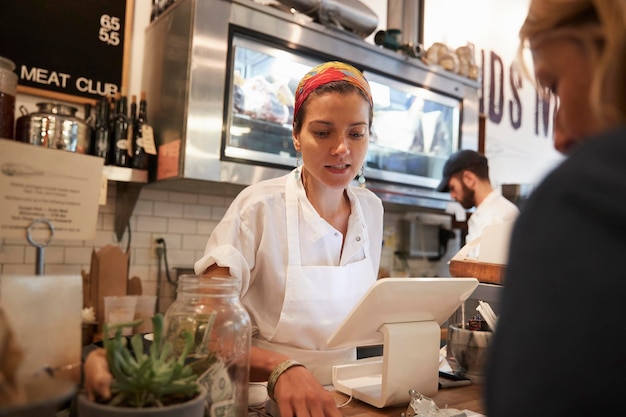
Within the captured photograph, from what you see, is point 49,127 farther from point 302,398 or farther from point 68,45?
point 302,398

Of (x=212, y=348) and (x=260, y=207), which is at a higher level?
(x=260, y=207)

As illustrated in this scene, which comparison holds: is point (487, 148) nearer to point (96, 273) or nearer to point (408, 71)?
point (408, 71)

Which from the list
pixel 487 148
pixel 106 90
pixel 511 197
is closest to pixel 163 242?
pixel 106 90

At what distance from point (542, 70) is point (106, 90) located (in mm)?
2359

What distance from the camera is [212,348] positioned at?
845 mm

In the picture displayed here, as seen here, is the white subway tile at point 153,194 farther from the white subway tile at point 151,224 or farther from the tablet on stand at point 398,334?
the tablet on stand at point 398,334

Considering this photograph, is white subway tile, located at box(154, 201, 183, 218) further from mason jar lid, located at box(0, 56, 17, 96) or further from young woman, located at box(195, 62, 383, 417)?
young woman, located at box(195, 62, 383, 417)

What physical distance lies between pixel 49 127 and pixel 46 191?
1.46 m

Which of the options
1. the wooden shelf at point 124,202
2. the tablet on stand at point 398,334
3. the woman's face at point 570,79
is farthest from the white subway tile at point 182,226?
the woman's face at point 570,79

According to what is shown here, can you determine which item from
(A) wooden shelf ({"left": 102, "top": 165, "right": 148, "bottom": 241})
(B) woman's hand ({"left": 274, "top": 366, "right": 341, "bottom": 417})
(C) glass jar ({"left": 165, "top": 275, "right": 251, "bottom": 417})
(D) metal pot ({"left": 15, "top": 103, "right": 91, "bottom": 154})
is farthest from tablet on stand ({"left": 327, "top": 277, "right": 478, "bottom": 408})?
(A) wooden shelf ({"left": 102, "top": 165, "right": 148, "bottom": 241})

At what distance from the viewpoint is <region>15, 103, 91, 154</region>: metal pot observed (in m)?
1.97

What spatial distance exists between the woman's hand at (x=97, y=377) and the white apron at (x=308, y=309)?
2.63ft

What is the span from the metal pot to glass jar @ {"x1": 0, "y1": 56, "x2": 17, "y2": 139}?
20cm

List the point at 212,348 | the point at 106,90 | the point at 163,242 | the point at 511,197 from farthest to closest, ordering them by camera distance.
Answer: the point at 511,197, the point at 163,242, the point at 106,90, the point at 212,348
